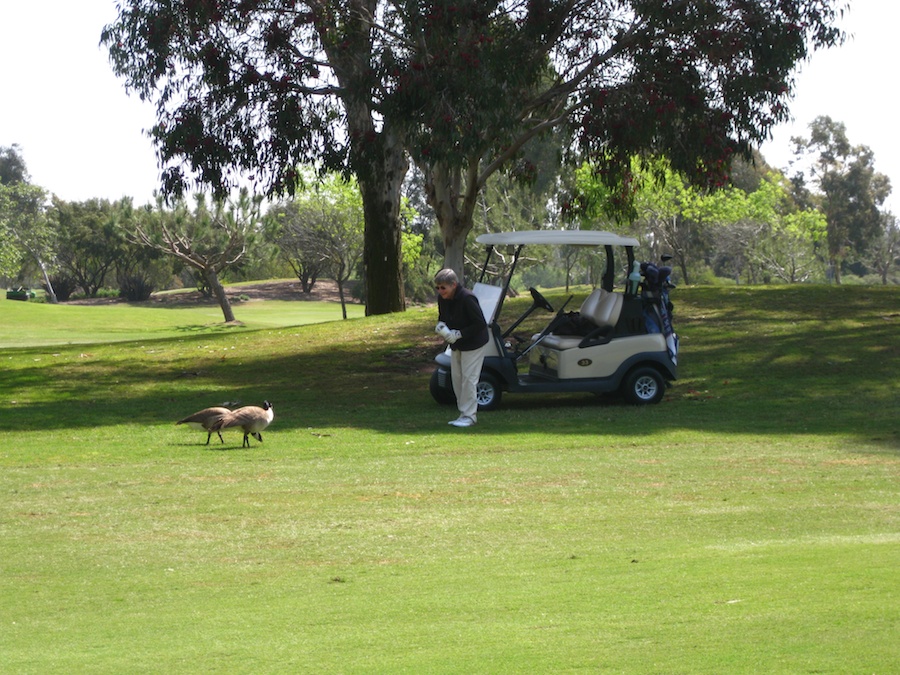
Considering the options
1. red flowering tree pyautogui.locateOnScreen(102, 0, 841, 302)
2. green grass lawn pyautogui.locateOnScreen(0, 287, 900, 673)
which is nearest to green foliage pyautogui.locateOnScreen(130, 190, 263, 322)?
red flowering tree pyautogui.locateOnScreen(102, 0, 841, 302)

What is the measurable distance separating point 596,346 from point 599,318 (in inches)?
19.7

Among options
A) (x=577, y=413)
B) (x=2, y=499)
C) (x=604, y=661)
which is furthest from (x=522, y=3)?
(x=604, y=661)

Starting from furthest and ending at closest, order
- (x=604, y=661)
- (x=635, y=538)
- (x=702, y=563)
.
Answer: (x=635, y=538) < (x=702, y=563) < (x=604, y=661)

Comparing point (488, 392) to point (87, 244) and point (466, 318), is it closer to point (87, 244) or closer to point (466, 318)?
point (466, 318)

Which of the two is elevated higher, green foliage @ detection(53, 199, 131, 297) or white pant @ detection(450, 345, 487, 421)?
green foliage @ detection(53, 199, 131, 297)

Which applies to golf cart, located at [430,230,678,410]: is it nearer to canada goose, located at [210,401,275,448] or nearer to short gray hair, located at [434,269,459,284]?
short gray hair, located at [434,269,459,284]

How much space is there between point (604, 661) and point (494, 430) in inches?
382

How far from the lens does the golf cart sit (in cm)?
1623

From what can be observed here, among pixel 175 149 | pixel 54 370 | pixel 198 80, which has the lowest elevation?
pixel 54 370

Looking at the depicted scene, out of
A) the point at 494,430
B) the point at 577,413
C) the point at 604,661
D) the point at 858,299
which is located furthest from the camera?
the point at 858,299

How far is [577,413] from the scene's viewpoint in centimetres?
1648

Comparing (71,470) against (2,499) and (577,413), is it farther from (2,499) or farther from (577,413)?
(577,413)

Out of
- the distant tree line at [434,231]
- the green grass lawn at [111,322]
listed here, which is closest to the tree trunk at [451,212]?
the green grass lawn at [111,322]

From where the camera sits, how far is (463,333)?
14617mm
